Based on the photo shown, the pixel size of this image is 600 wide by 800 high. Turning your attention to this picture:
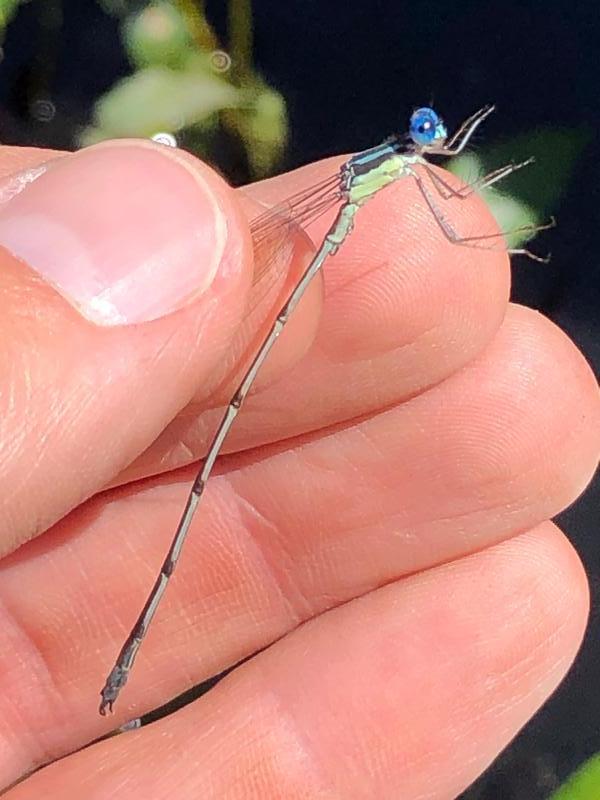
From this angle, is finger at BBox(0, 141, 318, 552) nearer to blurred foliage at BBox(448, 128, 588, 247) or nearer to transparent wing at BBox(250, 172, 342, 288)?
transparent wing at BBox(250, 172, 342, 288)

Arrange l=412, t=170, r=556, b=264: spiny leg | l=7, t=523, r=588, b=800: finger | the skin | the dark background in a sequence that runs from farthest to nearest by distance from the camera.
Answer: the dark background < l=7, t=523, r=588, b=800: finger < the skin < l=412, t=170, r=556, b=264: spiny leg

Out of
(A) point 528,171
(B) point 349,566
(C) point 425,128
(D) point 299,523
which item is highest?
(C) point 425,128

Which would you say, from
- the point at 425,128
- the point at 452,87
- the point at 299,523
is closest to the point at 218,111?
the point at 452,87

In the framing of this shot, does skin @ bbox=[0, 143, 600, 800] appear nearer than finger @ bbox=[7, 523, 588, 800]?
Yes

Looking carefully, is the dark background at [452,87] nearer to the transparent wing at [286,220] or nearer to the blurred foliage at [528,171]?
the blurred foliage at [528,171]

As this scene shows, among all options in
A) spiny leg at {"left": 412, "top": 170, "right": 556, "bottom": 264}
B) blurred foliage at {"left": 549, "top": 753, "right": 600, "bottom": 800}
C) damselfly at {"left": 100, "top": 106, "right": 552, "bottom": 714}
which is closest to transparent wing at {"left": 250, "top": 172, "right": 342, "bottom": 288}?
damselfly at {"left": 100, "top": 106, "right": 552, "bottom": 714}

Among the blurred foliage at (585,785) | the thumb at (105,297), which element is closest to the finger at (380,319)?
the thumb at (105,297)

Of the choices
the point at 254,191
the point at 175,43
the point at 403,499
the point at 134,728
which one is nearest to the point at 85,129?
the point at 175,43

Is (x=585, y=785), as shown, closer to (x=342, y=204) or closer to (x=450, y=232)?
(x=450, y=232)
